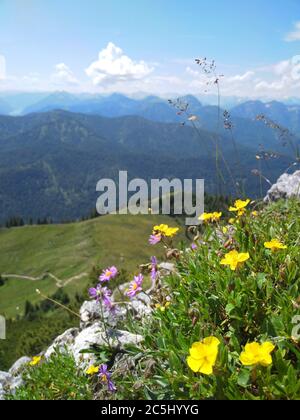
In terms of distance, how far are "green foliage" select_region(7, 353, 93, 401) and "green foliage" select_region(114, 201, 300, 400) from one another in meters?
0.65

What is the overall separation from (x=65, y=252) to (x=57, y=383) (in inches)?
5988

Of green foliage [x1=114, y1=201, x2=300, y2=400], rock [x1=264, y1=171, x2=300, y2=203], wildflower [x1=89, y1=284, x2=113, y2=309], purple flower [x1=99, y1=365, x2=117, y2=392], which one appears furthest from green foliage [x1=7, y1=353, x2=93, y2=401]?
rock [x1=264, y1=171, x2=300, y2=203]

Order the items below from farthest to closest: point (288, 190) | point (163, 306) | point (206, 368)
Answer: point (288, 190) < point (163, 306) < point (206, 368)

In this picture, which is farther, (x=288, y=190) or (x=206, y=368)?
(x=288, y=190)

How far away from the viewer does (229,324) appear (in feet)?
13.5

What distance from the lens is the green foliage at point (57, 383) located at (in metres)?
5.18

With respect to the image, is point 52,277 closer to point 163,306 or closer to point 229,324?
point 163,306

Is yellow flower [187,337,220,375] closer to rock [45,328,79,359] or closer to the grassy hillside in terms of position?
rock [45,328,79,359]

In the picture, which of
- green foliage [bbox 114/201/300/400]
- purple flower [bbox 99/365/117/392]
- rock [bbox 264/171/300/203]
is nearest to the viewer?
green foliage [bbox 114/201/300/400]

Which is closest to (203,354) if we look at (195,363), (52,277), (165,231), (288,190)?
(195,363)

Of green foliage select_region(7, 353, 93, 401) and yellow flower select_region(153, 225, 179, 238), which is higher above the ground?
yellow flower select_region(153, 225, 179, 238)

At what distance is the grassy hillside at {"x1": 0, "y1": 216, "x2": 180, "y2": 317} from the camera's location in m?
128

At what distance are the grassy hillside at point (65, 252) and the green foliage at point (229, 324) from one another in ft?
350
